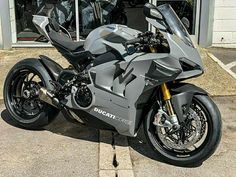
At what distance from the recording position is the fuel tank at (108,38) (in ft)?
13.9

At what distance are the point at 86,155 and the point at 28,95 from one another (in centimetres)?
109

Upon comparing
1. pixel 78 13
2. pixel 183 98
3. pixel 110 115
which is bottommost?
pixel 110 115

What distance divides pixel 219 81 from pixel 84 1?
3.55 metres

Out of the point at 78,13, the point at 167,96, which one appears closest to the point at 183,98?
the point at 167,96

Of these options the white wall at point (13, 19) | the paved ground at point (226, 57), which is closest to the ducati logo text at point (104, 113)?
the paved ground at point (226, 57)

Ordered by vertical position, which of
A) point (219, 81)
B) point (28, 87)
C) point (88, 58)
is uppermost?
point (88, 58)

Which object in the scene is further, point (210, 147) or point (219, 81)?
point (219, 81)

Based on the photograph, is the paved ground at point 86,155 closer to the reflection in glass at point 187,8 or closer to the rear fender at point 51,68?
the rear fender at point 51,68

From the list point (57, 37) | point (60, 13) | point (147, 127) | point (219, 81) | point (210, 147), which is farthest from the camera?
point (60, 13)

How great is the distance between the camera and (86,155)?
4.34 m

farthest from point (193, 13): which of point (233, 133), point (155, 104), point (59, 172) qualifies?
point (59, 172)

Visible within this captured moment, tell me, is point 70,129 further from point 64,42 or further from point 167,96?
point 167,96

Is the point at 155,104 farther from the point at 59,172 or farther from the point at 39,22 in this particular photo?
the point at 39,22

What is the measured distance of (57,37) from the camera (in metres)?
4.73
